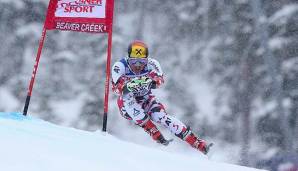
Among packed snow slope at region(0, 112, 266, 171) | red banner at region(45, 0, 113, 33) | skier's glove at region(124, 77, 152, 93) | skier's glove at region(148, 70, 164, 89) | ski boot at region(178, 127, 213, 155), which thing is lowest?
packed snow slope at region(0, 112, 266, 171)

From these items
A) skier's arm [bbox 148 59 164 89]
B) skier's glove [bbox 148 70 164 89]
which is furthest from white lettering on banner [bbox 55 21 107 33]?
skier's glove [bbox 148 70 164 89]

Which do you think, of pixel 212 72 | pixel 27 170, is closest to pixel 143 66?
pixel 27 170

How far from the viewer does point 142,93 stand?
8.31m

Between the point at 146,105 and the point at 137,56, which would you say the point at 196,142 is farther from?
the point at 137,56

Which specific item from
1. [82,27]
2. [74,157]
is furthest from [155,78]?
[74,157]

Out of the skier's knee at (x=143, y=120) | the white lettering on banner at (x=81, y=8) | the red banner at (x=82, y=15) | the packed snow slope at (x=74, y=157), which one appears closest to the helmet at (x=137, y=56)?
the skier's knee at (x=143, y=120)

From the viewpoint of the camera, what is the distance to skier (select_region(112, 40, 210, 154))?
8.14m

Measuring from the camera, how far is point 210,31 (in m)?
20.4

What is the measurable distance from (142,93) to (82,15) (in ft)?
5.72

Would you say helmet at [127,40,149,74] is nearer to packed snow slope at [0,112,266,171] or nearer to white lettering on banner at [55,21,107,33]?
white lettering on banner at [55,21,107,33]

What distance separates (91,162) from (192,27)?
1619cm

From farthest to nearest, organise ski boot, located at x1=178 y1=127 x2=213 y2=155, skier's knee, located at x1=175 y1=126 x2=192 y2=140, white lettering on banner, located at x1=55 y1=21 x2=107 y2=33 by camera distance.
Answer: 1. white lettering on banner, located at x1=55 y1=21 x2=107 y2=33
2. skier's knee, located at x1=175 y1=126 x2=192 y2=140
3. ski boot, located at x1=178 y1=127 x2=213 y2=155

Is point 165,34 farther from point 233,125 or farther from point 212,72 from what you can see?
point 233,125

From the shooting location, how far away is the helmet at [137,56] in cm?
823
